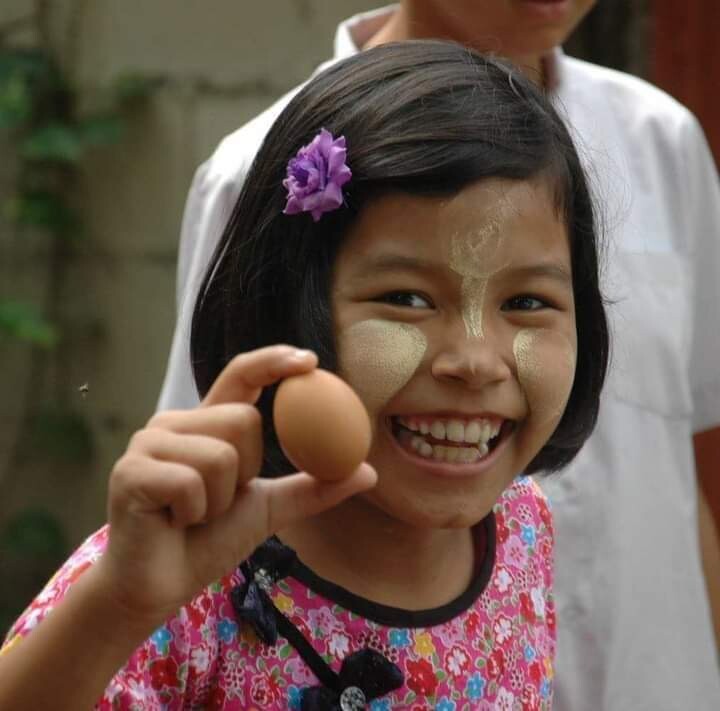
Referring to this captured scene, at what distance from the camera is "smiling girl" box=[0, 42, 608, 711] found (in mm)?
1374

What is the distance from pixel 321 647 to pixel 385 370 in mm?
274

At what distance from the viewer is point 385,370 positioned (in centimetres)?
141

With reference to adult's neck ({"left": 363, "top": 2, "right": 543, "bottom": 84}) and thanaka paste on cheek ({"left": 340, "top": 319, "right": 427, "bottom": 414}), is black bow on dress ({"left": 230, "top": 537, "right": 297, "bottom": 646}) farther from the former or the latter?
adult's neck ({"left": 363, "top": 2, "right": 543, "bottom": 84})

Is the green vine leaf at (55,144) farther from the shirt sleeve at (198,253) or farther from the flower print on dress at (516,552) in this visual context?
the flower print on dress at (516,552)

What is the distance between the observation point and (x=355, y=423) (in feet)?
4.01

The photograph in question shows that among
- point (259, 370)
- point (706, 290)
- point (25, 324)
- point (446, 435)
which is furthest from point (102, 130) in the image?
point (259, 370)

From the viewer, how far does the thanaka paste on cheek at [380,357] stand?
1402 millimetres

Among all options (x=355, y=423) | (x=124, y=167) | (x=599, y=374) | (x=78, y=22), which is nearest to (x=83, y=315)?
(x=124, y=167)

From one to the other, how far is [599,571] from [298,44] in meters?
1.75

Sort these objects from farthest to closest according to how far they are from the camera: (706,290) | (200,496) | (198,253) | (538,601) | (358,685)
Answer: (706,290) → (198,253) → (538,601) → (358,685) → (200,496)

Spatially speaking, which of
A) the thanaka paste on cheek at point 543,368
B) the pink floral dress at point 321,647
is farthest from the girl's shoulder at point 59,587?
the thanaka paste on cheek at point 543,368

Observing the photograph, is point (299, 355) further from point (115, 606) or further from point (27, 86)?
point (27, 86)

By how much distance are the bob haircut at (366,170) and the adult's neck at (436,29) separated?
68cm

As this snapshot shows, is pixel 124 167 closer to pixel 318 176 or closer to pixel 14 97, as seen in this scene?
pixel 14 97
